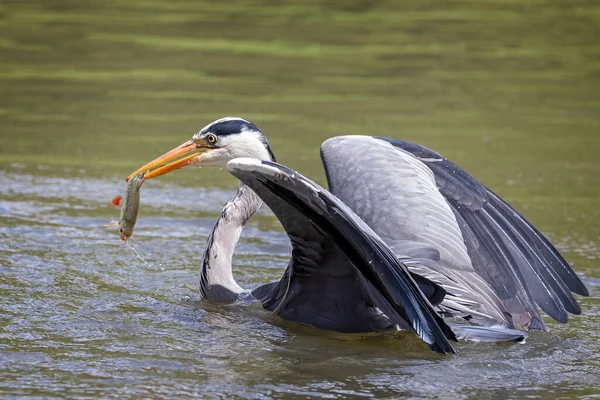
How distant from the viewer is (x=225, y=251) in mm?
6117

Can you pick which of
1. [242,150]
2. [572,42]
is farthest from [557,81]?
[242,150]

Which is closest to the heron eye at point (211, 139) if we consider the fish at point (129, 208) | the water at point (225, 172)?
the fish at point (129, 208)

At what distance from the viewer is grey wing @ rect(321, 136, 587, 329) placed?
5.63 meters

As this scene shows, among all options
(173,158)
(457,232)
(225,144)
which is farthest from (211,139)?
(457,232)

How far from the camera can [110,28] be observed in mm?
14242

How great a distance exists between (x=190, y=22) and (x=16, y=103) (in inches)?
173

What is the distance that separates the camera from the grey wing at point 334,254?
4.54 m

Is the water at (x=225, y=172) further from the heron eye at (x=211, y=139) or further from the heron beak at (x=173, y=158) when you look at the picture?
the heron eye at (x=211, y=139)

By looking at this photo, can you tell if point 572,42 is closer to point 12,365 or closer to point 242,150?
point 242,150

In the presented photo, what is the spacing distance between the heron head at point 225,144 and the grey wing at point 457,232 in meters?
0.37

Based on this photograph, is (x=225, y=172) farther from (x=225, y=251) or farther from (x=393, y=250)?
(x=393, y=250)

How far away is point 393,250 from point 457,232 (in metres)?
0.44

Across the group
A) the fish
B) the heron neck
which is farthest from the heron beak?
the heron neck

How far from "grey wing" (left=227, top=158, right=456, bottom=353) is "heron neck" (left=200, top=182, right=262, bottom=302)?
2.13ft
